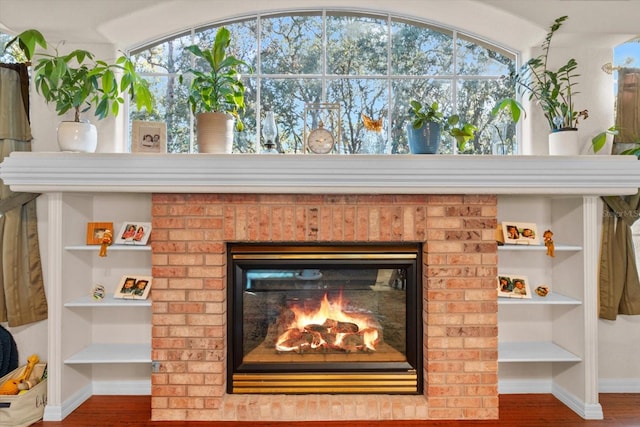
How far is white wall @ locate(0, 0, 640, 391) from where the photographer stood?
247cm

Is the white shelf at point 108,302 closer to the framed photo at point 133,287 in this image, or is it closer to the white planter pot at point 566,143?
the framed photo at point 133,287

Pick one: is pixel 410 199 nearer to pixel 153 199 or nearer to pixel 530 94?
pixel 530 94

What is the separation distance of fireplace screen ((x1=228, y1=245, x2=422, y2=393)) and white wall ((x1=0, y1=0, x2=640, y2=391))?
132 cm

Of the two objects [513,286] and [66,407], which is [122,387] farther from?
[513,286]

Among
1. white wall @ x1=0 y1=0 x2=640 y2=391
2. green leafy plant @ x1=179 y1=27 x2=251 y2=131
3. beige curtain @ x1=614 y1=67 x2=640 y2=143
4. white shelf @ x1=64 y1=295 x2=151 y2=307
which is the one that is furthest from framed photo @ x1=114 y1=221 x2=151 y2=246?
beige curtain @ x1=614 y1=67 x2=640 y2=143

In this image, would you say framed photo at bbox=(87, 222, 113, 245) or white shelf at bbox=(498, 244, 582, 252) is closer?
white shelf at bbox=(498, 244, 582, 252)

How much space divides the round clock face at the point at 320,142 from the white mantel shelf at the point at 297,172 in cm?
25

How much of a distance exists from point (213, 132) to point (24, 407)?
182cm

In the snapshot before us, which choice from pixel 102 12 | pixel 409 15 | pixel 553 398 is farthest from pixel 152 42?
pixel 553 398

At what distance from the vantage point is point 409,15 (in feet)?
9.32

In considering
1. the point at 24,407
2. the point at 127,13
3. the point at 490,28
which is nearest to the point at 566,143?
the point at 490,28

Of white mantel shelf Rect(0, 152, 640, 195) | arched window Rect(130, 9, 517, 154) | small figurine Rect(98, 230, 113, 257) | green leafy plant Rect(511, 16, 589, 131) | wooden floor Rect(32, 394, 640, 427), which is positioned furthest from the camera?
arched window Rect(130, 9, 517, 154)

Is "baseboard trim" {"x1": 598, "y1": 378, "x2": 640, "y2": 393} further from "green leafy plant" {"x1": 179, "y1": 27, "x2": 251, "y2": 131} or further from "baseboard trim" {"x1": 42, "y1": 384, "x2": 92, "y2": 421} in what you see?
"baseboard trim" {"x1": 42, "y1": 384, "x2": 92, "y2": 421}

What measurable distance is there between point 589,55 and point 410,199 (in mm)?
1653
